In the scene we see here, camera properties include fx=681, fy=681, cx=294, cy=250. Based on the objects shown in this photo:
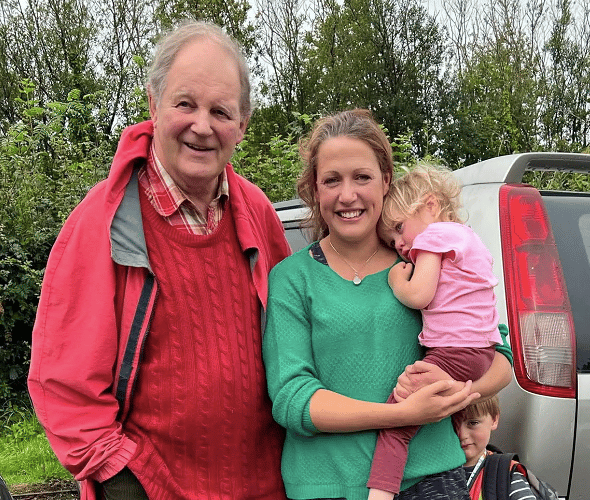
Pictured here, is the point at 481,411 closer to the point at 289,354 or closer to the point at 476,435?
the point at 476,435

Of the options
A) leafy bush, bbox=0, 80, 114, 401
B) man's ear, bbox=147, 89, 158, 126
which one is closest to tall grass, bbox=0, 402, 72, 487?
leafy bush, bbox=0, 80, 114, 401

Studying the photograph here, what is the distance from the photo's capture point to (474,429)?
223cm

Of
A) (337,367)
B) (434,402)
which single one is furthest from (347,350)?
(434,402)

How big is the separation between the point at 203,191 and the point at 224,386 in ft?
1.87

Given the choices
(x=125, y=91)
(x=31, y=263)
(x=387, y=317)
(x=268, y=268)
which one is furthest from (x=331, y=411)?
(x=125, y=91)

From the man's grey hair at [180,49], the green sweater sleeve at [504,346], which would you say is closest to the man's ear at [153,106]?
the man's grey hair at [180,49]

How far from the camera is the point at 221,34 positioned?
2.01 m

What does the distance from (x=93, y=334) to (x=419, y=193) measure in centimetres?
102

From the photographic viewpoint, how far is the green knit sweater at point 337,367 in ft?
5.95

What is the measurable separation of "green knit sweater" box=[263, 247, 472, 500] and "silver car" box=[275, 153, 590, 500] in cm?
52

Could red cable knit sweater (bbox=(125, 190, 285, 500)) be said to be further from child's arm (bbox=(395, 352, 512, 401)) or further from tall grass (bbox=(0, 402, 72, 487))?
tall grass (bbox=(0, 402, 72, 487))

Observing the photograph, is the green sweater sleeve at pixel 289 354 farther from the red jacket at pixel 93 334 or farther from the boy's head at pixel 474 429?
the boy's head at pixel 474 429

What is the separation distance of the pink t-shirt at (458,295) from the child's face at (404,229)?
0.05 m

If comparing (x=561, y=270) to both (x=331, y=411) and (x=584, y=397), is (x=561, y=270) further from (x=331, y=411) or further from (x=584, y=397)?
(x=331, y=411)
